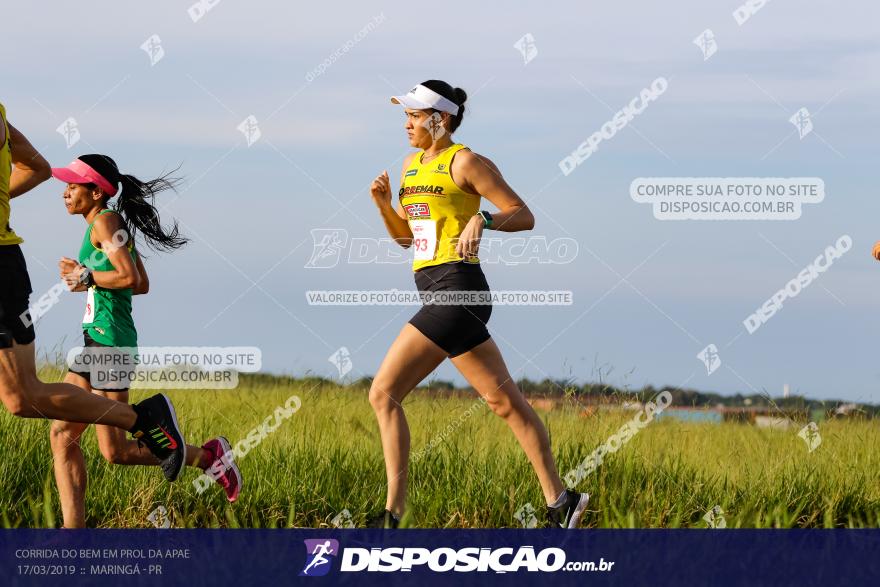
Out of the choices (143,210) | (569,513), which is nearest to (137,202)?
(143,210)

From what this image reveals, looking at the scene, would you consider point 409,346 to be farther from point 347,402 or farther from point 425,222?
point 347,402

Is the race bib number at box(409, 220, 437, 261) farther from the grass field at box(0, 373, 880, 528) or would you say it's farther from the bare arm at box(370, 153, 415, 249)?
the grass field at box(0, 373, 880, 528)

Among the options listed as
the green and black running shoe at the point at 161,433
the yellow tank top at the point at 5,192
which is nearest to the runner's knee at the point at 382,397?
the green and black running shoe at the point at 161,433

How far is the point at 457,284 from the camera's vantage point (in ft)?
20.0

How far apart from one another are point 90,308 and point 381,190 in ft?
5.65

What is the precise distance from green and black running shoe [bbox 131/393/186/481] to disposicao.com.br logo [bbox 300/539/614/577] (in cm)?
108

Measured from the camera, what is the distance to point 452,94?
6316 mm

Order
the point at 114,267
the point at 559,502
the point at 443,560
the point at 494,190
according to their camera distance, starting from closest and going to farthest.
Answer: the point at 443,560 < the point at 494,190 < the point at 114,267 < the point at 559,502

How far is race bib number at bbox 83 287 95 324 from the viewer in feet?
20.7

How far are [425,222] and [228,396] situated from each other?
397 centimetres

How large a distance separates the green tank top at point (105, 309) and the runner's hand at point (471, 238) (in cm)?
183

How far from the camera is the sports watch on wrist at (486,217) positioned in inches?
234

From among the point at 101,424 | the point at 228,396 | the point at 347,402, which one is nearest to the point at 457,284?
the point at 101,424

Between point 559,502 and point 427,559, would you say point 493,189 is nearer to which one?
point 559,502
